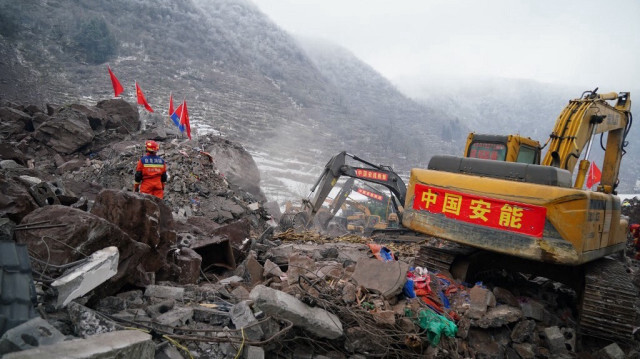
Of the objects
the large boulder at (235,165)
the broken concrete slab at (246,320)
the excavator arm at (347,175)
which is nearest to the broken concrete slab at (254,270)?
the broken concrete slab at (246,320)

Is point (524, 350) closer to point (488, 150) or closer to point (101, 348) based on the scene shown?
point (488, 150)

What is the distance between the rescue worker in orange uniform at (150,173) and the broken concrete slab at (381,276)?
3890 mm

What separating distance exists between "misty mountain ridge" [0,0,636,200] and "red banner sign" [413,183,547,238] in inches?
698

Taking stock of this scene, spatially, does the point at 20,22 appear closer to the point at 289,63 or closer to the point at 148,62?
the point at 148,62

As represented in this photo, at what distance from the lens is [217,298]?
3254 mm

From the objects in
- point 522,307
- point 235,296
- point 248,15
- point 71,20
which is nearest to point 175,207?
point 235,296

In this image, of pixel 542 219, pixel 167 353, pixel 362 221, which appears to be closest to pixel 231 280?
pixel 167 353

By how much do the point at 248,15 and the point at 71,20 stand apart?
40.3 m

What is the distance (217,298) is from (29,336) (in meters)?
1.55

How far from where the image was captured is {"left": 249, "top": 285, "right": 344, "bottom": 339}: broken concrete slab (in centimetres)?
275

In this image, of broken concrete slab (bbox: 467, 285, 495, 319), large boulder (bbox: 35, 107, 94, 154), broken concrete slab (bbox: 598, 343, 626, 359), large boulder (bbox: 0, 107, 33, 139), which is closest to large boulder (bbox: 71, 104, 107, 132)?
large boulder (bbox: 35, 107, 94, 154)

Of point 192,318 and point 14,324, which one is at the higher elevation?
point 14,324

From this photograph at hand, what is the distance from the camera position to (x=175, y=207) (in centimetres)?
842

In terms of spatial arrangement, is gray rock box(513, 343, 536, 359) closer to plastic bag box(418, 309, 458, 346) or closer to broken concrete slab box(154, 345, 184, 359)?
plastic bag box(418, 309, 458, 346)
